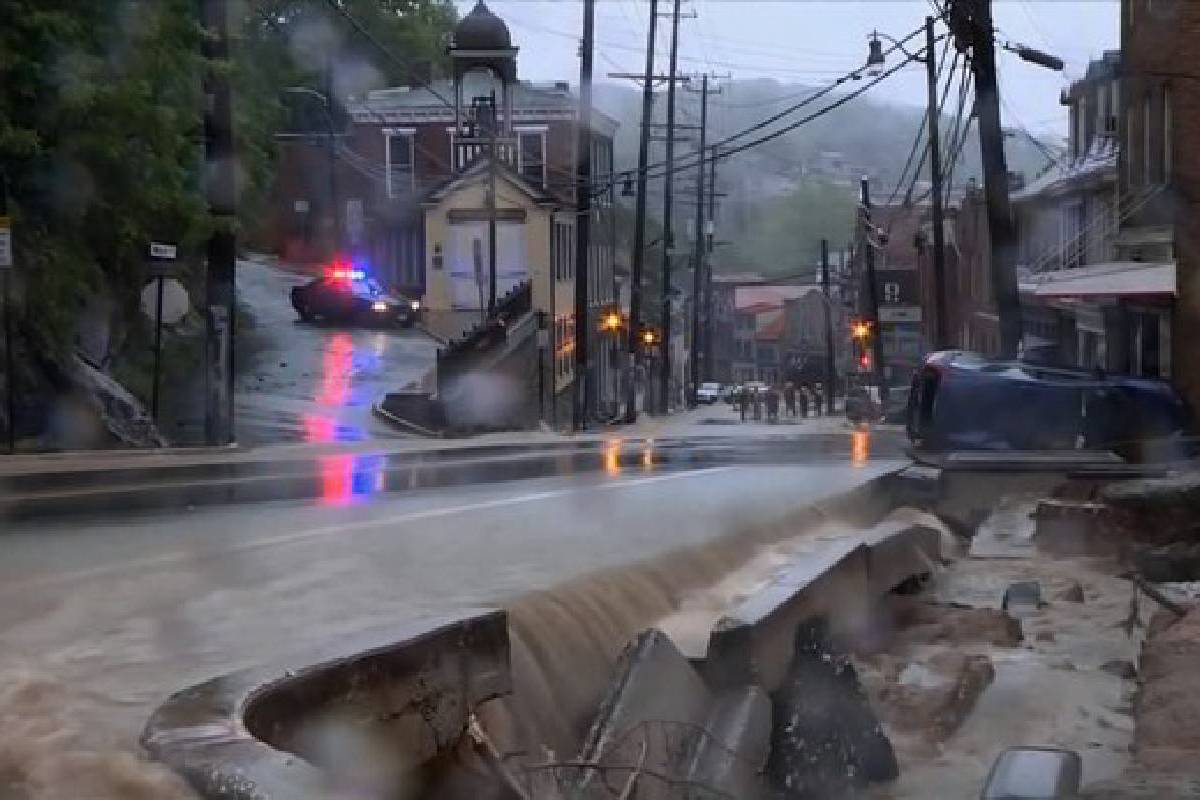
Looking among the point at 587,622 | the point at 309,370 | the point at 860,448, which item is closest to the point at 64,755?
the point at 587,622

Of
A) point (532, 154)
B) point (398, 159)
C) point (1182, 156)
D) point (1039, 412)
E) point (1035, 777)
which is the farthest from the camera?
point (398, 159)

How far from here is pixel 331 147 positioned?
2116 inches

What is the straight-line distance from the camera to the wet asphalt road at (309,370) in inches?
1152

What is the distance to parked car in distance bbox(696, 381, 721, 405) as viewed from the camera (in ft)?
246

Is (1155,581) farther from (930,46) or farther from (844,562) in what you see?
(930,46)

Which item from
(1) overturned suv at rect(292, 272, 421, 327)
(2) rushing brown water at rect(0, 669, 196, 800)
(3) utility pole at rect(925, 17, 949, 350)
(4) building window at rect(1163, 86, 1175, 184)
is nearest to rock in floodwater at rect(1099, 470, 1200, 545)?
(2) rushing brown water at rect(0, 669, 196, 800)

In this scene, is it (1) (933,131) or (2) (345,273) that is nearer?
(1) (933,131)

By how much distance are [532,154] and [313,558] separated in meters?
44.2

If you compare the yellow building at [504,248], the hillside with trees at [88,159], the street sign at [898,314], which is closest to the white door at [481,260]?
the yellow building at [504,248]

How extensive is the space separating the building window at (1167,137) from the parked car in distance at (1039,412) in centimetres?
673

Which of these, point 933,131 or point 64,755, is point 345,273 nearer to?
point 933,131

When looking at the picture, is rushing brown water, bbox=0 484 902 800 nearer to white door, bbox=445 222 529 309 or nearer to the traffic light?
white door, bbox=445 222 529 309

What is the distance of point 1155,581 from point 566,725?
22.8 ft

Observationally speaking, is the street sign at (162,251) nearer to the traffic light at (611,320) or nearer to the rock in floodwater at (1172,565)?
the rock in floodwater at (1172,565)
